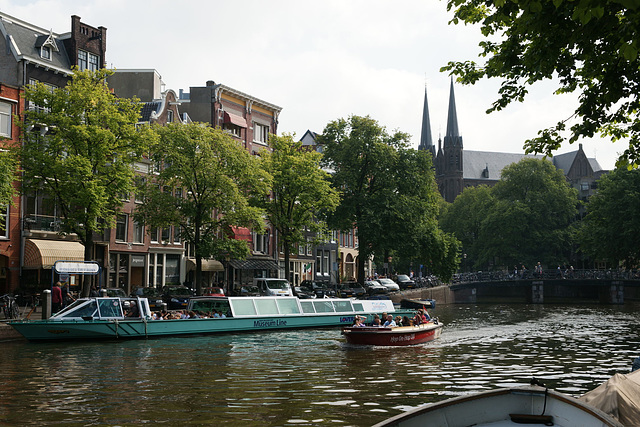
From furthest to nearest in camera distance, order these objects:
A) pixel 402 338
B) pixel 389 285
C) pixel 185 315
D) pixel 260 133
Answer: pixel 389 285 < pixel 260 133 < pixel 185 315 < pixel 402 338

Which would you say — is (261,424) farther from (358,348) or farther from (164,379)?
(358,348)

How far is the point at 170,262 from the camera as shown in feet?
178

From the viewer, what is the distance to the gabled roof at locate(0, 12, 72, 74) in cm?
4231

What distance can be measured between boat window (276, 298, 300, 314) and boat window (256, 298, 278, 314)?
38 centimetres

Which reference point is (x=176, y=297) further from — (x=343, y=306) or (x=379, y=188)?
(x=379, y=188)

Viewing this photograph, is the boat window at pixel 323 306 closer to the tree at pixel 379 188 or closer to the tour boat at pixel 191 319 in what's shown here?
the tour boat at pixel 191 319

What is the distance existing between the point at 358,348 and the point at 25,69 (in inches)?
1110

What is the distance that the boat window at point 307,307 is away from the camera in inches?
1517

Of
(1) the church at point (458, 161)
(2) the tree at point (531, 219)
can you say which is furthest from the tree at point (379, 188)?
(1) the church at point (458, 161)

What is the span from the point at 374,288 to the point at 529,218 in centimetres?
3978

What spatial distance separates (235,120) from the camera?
201ft

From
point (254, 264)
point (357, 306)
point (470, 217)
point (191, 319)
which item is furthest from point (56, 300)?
point (470, 217)

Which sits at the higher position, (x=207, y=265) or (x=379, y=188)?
(x=379, y=188)

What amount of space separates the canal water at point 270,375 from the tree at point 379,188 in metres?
26.0
